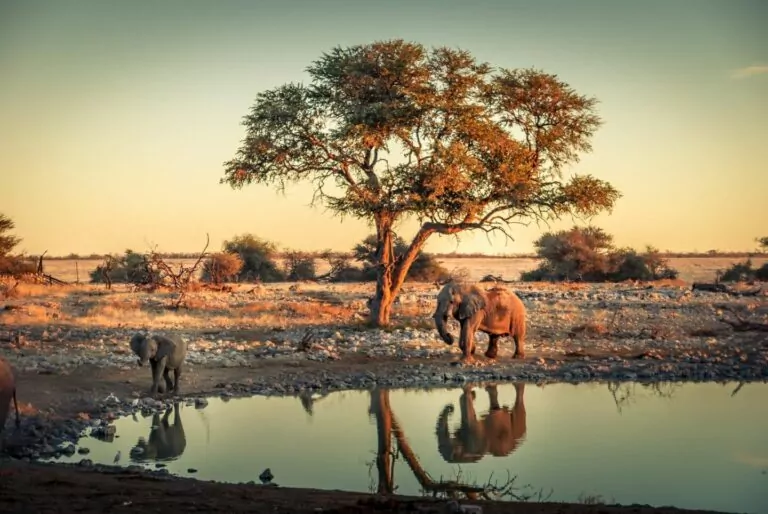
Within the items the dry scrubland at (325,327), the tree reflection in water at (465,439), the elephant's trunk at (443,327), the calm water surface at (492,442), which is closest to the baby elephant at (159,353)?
the calm water surface at (492,442)

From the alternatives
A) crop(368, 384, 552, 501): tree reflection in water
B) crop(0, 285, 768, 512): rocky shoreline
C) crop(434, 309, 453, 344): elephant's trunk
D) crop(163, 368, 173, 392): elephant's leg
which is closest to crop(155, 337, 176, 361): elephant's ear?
crop(163, 368, 173, 392): elephant's leg

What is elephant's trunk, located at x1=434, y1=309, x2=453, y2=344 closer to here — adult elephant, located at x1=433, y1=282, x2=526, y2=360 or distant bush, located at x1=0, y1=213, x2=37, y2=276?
adult elephant, located at x1=433, y1=282, x2=526, y2=360

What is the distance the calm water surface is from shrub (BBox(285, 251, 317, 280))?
39458 mm

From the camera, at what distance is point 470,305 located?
19625 mm

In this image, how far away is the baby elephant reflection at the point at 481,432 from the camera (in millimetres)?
12430

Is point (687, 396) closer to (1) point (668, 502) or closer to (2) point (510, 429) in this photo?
(2) point (510, 429)

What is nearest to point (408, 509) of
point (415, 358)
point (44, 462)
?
point (44, 462)

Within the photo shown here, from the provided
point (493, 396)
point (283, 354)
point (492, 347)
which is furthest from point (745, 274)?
point (493, 396)

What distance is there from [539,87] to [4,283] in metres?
24.7

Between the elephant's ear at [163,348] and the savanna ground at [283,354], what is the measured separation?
937 mm

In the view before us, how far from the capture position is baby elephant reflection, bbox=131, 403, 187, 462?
11.8m

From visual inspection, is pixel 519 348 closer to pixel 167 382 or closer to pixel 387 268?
pixel 387 268

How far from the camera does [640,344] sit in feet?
74.2

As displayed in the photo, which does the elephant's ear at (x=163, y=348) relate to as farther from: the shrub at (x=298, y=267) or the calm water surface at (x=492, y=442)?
the shrub at (x=298, y=267)
